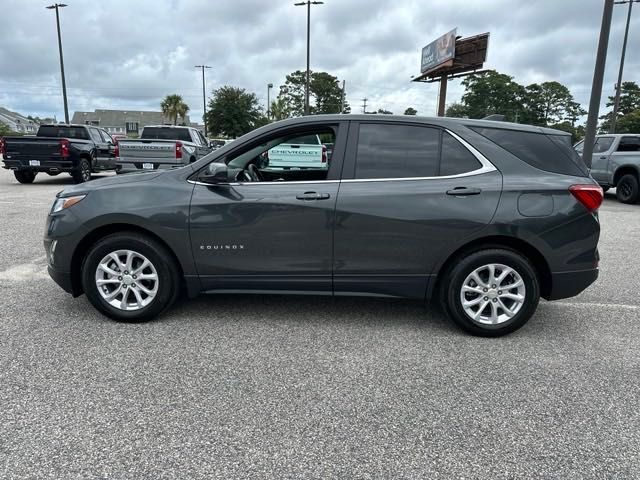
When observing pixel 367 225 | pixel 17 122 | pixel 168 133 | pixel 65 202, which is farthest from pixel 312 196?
pixel 17 122

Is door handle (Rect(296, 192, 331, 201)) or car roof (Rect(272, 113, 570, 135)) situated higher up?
car roof (Rect(272, 113, 570, 135))

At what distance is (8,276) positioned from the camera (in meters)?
5.09

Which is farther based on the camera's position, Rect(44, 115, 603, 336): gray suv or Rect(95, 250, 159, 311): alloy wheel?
Rect(95, 250, 159, 311): alloy wheel

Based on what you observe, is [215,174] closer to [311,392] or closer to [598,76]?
[311,392]

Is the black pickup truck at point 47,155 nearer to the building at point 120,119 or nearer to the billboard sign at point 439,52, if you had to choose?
the billboard sign at point 439,52

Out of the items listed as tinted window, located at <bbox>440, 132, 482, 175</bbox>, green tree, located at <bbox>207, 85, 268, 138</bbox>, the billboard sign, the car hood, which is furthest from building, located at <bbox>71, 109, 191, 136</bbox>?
tinted window, located at <bbox>440, 132, 482, 175</bbox>

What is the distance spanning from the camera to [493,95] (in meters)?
75.6

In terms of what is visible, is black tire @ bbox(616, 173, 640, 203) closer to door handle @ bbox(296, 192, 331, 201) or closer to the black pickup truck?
door handle @ bbox(296, 192, 331, 201)

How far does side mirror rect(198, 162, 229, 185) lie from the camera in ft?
11.9

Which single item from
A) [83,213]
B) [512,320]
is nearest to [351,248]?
[512,320]

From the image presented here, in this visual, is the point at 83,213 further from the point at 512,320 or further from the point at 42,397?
the point at 512,320

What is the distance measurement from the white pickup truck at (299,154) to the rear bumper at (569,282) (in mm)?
2081

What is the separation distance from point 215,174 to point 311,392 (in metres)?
1.78

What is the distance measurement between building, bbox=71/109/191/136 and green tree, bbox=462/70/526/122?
51.2 metres
